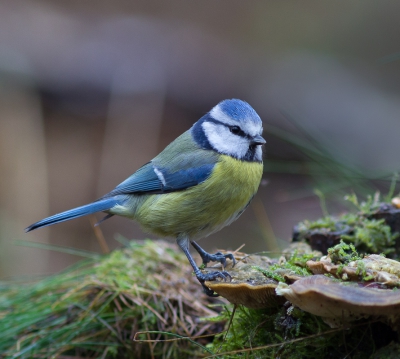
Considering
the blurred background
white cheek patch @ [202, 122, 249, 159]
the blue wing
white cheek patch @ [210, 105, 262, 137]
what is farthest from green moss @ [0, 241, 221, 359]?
the blurred background

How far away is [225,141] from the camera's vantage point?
2160 millimetres

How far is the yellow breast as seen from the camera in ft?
6.53

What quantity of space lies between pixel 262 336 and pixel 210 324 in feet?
1.84

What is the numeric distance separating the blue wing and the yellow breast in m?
0.03

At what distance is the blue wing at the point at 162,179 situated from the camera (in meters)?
2.06

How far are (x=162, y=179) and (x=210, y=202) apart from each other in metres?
0.30

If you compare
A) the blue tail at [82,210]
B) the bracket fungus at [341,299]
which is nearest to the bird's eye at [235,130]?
the blue tail at [82,210]

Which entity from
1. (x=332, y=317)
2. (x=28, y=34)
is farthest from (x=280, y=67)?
(x=332, y=317)

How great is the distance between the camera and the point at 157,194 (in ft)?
7.13

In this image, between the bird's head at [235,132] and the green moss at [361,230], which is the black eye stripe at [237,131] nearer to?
the bird's head at [235,132]

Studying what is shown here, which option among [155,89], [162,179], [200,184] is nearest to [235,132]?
[200,184]

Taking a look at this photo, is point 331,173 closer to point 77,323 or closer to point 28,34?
point 77,323

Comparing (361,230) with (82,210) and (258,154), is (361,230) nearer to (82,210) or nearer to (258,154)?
(258,154)

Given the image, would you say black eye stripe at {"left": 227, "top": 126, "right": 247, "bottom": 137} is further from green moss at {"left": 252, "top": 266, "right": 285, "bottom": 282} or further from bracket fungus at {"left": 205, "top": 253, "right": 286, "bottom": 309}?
green moss at {"left": 252, "top": 266, "right": 285, "bottom": 282}
